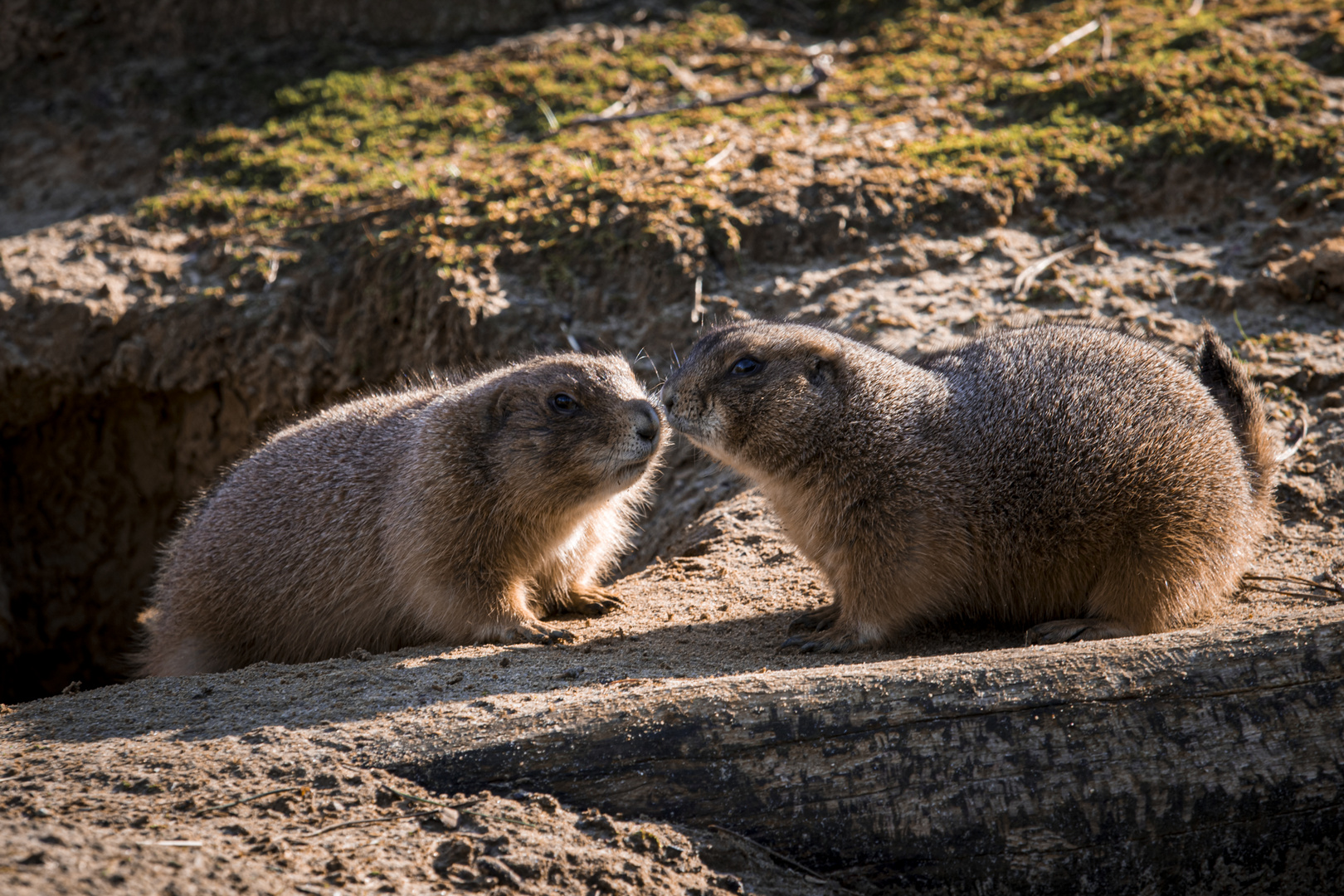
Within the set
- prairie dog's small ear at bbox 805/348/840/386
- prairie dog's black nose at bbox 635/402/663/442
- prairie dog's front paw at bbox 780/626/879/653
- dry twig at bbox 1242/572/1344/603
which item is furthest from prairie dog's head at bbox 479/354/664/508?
dry twig at bbox 1242/572/1344/603

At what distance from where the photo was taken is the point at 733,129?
9.44 metres

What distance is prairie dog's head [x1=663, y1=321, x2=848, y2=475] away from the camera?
16.9 feet

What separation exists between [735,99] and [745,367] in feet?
18.2

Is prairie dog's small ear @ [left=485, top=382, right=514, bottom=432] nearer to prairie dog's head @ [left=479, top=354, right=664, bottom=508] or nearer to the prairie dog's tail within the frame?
prairie dog's head @ [left=479, top=354, right=664, bottom=508]

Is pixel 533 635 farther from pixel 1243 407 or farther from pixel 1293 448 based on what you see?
pixel 1293 448

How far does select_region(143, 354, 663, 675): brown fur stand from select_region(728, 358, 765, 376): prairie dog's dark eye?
579 millimetres

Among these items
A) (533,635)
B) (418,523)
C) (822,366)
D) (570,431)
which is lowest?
(533,635)

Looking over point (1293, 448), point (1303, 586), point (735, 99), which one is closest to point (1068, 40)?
point (735, 99)

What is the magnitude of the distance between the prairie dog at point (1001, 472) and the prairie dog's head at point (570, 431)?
40 centimetres

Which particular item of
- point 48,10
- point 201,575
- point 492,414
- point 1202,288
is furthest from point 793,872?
point 48,10

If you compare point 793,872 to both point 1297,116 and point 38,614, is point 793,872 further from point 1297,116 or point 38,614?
point 38,614

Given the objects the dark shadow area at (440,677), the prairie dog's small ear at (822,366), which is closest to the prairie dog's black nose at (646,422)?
the prairie dog's small ear at (822,366)

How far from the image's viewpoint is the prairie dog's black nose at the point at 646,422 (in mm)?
5617

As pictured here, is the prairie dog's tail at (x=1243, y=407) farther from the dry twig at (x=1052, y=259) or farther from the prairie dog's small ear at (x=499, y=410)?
the prairie dog's small ear at (x=499, y=410)
